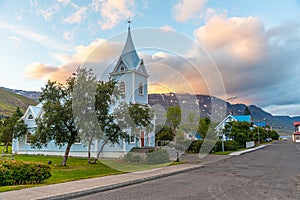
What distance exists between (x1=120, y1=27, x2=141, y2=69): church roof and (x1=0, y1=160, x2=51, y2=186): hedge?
18253mm

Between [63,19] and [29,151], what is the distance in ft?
62.6

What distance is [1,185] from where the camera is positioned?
10055mm

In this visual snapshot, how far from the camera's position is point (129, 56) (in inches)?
1141

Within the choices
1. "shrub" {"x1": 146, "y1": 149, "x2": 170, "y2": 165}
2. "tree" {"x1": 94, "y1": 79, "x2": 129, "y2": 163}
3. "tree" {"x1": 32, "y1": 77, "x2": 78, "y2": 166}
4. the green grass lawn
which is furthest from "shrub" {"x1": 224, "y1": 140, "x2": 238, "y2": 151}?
"tree" {"x1": 32, "y1": 77, "x2": 78, "y2": 166}

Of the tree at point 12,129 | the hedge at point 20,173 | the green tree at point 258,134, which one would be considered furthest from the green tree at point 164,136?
the green tree at point 258,134

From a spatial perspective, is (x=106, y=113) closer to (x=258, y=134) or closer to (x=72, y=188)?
(x=72, y=188)

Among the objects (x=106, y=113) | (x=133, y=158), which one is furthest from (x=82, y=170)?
(x=133, y=158)

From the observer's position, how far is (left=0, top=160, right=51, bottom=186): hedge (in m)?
10.3

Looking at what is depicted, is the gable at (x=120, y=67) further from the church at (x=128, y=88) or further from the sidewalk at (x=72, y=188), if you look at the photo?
the sidewalk at (x=72, y=188)

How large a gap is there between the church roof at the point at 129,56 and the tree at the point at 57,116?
10.9 metres

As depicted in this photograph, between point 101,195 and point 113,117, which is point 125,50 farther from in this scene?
point 101,195

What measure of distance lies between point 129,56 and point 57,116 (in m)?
14.1

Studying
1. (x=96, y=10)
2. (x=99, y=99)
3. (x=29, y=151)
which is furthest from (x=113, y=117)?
(x=29, y=151)

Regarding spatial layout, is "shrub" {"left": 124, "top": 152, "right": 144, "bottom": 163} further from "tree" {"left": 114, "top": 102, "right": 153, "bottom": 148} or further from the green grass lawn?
"tree" {"left": 114, "top": 102, "right": 153, "bottom": 148}
